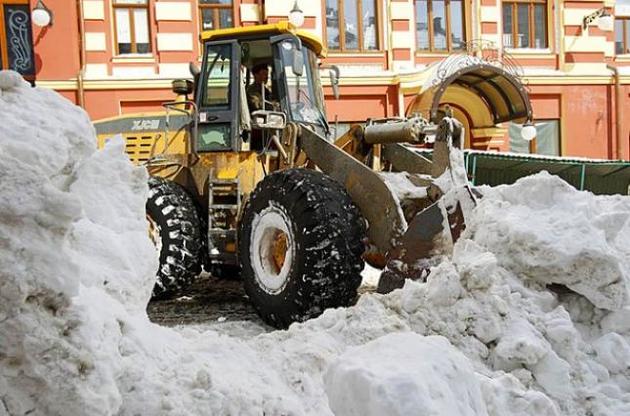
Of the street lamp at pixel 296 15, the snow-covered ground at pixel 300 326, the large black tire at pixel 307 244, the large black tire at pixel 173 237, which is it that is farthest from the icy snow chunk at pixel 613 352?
the street lamp at pixel 296 15

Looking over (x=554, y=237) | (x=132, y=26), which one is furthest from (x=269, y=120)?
(x=132, y=26)

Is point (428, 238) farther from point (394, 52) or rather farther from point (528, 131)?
point (394, 52)

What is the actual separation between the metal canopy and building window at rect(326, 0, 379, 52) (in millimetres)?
1874

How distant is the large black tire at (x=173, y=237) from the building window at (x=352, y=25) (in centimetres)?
1052

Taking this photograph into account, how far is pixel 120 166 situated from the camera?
114 inches

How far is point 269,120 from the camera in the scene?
583 centimetres

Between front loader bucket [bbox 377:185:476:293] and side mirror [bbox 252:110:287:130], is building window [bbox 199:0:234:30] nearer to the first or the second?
side mirror [bbox 252:110:287:130]

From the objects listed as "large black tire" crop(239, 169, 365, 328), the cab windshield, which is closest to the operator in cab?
the cab windshield

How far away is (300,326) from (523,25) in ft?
51.2

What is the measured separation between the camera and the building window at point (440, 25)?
1647 centimetres

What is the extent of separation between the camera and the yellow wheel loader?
4.51 meters

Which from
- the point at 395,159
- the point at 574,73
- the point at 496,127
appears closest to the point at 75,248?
the point at 395,159

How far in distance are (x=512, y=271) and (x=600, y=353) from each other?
25.1 inches

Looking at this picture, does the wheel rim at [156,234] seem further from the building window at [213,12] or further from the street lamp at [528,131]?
the street lamp at [528,131]
